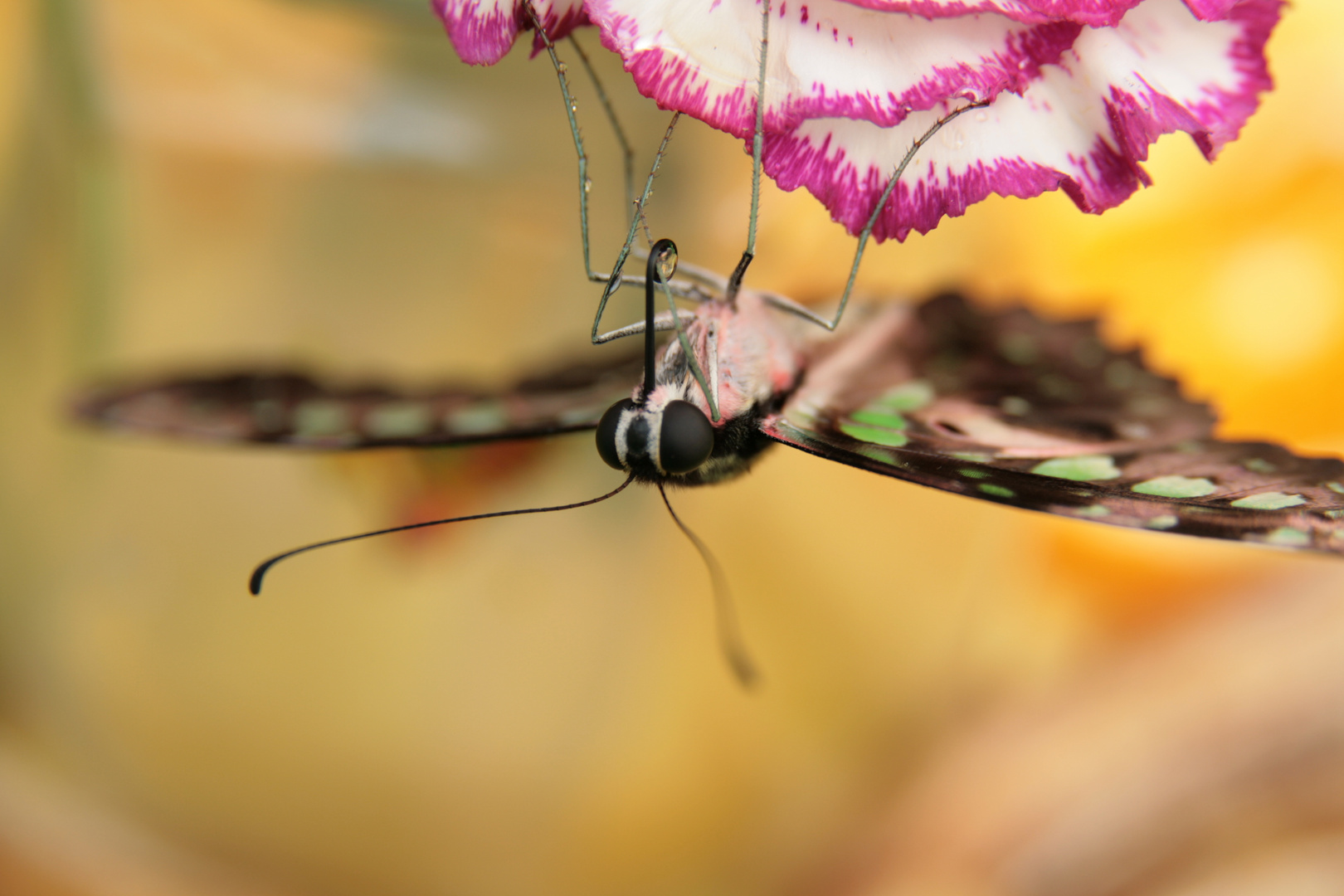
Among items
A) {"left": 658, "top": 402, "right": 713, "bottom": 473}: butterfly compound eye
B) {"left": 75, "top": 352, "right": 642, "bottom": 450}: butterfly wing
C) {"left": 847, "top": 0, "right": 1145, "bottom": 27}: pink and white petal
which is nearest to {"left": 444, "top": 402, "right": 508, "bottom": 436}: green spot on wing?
{"left": 75, "top": 352, "right": 642, "bottom": 450}: butterfly wing

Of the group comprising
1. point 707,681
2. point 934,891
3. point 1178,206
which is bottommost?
point 934,891

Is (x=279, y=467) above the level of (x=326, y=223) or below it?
below

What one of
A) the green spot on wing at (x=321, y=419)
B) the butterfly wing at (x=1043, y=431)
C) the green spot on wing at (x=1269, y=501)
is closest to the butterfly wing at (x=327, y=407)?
the green spot on wing at (x=321, y=419)

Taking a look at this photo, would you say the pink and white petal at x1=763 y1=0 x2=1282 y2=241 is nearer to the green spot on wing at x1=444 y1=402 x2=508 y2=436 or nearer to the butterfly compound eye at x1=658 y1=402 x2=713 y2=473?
the butterfly compound eye at x1=658 y1=402 x2=713 y2=473

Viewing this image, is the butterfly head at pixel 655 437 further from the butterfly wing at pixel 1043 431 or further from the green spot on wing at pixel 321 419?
the green spot on wing at pixel 321 419

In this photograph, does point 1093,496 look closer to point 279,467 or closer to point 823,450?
point 823,450

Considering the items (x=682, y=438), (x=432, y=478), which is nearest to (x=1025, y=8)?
(x=682, y=438)

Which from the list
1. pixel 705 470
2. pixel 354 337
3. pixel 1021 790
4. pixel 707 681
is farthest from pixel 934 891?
pixel 354 337
